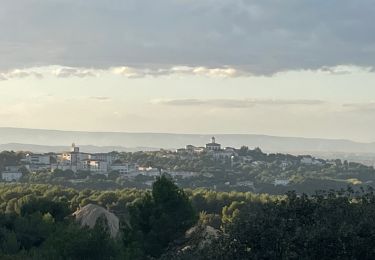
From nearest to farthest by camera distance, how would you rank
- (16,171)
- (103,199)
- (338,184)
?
(103,199), (338,184), (16,171)

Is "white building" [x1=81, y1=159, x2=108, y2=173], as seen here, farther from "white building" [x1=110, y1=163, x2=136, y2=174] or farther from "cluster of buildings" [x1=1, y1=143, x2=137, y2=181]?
"white building" [x1=110, y1=163, x2=136, y2=174]

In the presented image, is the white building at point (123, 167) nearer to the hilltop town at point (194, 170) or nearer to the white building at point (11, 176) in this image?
the hilltop town at point (194, 170)

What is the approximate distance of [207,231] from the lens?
1204 centimetres

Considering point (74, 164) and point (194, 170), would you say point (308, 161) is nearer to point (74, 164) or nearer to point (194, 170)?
point (194, 170)

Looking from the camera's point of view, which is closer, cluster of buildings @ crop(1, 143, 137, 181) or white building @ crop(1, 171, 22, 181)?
white building @ crop(1, 171, 22, 181)

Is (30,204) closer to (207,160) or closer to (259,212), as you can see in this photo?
(259,212)

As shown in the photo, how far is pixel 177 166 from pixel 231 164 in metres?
9.66

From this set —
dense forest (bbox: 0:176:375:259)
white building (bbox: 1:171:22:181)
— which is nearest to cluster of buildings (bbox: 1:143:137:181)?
white building (bbox: 1:171:22:181)

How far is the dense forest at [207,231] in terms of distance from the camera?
6.77 meters

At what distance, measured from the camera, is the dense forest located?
6.77 metres

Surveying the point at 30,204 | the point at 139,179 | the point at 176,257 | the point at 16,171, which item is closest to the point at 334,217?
the point at 176,257

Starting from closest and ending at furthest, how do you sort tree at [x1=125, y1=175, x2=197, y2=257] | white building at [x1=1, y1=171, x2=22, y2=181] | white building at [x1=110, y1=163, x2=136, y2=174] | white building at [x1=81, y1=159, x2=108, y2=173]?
tree at [x1=125, y1=175, x2=197, y2=257], white building at [x1=1, y1=171, x2=22, y2=181], white building at [x1=110, y1=163, x2=136, y2=174], white building at [x1=81, y1=159, x2=108, y2=173]

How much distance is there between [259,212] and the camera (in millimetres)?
7586

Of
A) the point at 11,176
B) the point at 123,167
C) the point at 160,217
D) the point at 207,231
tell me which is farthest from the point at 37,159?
the point at 207,231
